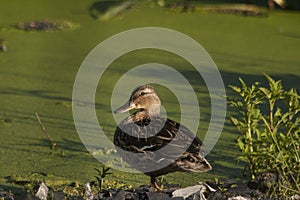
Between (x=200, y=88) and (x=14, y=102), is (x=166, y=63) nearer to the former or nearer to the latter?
(x=200, y=88)

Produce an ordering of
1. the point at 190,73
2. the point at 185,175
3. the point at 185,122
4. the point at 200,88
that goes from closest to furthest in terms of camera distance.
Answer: the point at 185,175 → the point at 185,122 → the point at 200,88 → the point at 190,73

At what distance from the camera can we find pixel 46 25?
5344mm

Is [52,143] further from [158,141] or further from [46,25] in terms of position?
[46,25]

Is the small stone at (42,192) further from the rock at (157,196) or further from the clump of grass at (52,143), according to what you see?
the clump of grass at (52,143)

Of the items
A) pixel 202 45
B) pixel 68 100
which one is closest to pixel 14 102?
pixel 68 100

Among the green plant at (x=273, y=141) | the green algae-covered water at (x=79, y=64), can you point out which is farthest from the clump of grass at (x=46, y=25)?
the green plant at (x=273, y=141)

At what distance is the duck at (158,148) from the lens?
276 centimetres

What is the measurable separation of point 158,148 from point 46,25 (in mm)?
2768

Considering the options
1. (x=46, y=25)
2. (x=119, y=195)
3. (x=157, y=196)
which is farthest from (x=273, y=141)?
(x=46, y=25)

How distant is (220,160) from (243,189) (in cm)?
42

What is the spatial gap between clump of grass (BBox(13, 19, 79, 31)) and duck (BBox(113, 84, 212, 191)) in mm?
2476

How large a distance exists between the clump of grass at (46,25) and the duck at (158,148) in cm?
248

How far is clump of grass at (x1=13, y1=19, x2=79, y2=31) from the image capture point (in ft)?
17.4

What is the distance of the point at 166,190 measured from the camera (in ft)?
9.28
